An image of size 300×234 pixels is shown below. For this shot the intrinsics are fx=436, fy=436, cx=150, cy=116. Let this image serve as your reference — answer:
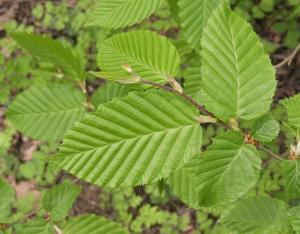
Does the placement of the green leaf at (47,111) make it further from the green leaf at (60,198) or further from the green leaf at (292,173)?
the green leaf at (292,173)

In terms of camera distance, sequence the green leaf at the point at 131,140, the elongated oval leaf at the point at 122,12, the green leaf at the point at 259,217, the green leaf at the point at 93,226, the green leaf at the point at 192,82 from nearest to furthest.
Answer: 1. the green leaf at the point at 131,140
2. the green leaf at the point at 259,217
3. the elongated oval leaf at the point at 122,12
4. the green leaf at the point at 93,226
5. the green leaf at the point at 192,82

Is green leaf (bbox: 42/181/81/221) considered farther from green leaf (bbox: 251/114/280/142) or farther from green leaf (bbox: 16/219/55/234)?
green leaf (bbox: 251/114/280/142)

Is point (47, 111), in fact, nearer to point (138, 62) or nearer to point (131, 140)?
point (138, 62)

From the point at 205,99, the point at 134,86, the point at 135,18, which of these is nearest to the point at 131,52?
the point at 134,86

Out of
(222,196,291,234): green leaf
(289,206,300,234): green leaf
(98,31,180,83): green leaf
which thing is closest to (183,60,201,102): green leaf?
(222,196,291,234): green leaf

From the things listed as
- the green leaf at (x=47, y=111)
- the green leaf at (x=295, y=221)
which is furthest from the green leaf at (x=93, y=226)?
the green leaf at (x=295, y=221)

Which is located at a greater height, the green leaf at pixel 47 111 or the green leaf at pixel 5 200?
the green leaf at pixel 47 111

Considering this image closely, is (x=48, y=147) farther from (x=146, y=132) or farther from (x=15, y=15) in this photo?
(x=146, y=132)

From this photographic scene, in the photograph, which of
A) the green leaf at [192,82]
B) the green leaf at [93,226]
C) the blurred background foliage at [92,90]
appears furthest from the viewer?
the blurred background foliage at [92,90]
